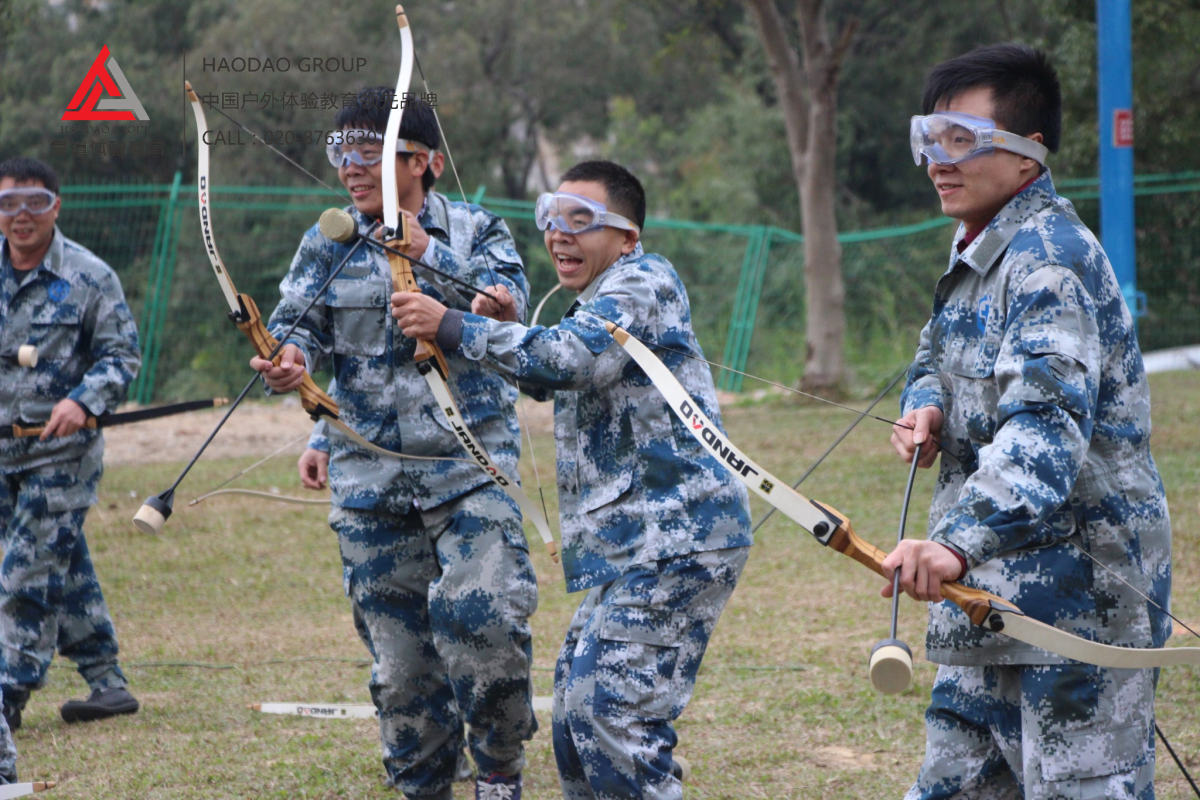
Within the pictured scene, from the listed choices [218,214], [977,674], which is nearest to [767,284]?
[218,214]

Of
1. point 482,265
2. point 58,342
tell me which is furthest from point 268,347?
point 58,342

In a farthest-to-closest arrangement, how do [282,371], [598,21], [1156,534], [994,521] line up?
[598,21] → [282,371] → [1156,534] → [994,521]

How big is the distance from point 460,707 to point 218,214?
1326 cm

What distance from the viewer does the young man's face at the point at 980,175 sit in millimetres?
3062

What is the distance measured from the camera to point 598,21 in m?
32.6

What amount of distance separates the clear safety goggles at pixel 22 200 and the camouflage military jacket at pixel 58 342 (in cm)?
20

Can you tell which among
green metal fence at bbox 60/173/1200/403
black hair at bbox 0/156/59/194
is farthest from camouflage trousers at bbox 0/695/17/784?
green metal fence at bbox 60/173/1200/403

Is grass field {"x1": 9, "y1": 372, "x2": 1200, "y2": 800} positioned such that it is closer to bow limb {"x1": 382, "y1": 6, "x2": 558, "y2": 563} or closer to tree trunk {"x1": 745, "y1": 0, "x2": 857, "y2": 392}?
bow limb {"x1": 382, "y1": 6, "x2": 558, "y2": 563}

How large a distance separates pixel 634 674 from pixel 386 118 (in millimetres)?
1986

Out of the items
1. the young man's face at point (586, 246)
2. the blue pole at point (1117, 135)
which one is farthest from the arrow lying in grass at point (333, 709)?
the blue pole at point (1117, 135)

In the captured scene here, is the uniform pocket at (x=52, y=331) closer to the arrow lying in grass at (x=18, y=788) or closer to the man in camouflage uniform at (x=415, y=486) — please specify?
the man in camouflage uniform at (x=415, y=486)

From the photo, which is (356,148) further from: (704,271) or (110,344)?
(704,271)

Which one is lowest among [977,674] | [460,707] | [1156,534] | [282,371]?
[460,707]

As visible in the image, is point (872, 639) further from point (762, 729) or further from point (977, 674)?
point (977, 674)
